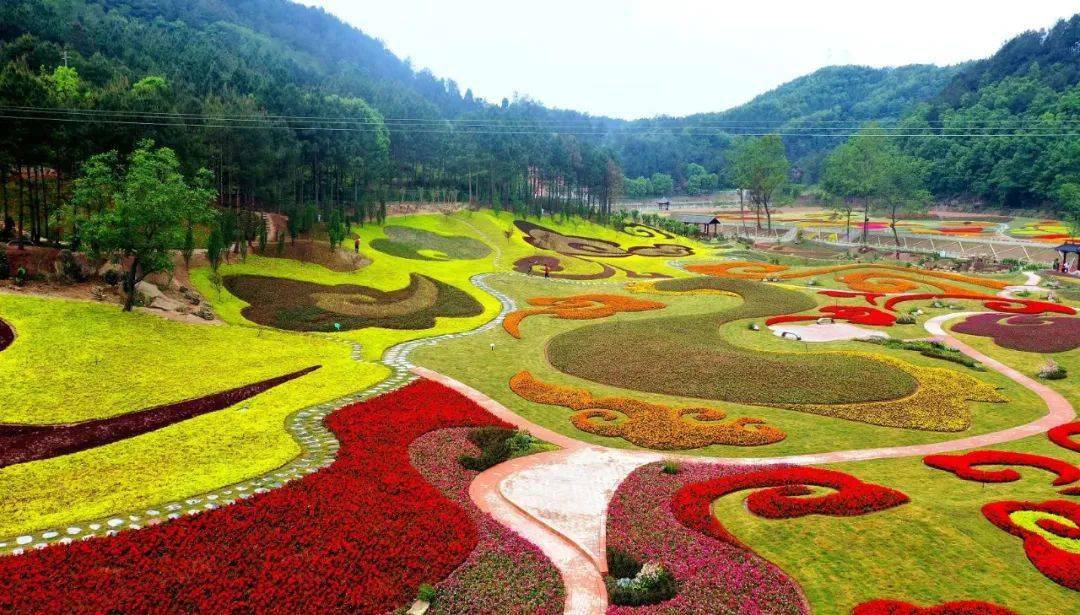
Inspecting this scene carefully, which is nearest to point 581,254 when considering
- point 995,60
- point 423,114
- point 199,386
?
point 199,386

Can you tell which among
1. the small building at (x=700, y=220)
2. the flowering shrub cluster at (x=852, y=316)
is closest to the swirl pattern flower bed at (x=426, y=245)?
the flowering shrub cluster at (x=852, y=316)

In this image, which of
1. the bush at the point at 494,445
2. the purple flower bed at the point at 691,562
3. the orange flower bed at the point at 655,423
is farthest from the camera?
the orange flower bed at the point at 655,423

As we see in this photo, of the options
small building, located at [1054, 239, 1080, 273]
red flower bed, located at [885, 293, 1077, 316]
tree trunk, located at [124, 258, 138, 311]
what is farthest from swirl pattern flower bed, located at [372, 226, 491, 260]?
small building, located at [1054, 239, 1080, 273]

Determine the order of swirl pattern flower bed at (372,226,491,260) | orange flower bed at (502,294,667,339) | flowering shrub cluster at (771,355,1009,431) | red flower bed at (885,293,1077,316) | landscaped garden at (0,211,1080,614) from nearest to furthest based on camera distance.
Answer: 1. landscaped garden at (0,211,1080,614)
2. flowering shrub cluster at (771,355,1009,431)
3. orange flower bed at (502,294,667,339)
4. red flower bed at (885,293,1077,316)
5. swirl pattern flower bed at (372,226,491,260)

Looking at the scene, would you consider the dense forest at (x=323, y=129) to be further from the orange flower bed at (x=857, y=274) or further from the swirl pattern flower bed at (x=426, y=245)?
the orange flower bed at (x=857, y=274)

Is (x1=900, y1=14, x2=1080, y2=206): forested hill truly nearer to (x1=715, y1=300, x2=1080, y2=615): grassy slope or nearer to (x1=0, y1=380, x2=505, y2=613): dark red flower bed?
(x1=715, y1=300, x2=1080, y2=615): grassy slope

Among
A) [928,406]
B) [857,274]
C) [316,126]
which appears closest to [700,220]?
[857,274]
